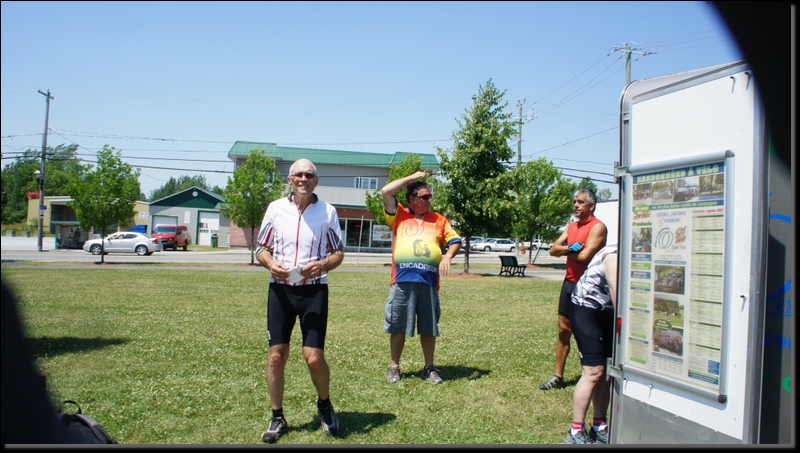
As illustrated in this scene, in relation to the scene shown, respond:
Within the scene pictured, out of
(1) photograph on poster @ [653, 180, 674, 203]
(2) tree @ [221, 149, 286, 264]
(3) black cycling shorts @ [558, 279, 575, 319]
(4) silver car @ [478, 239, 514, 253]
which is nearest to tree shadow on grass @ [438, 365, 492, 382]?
(3) black cycling shorts @ [558, 279, 575, 319]

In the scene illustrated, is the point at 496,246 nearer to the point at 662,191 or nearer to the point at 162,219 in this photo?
the point at 162,219

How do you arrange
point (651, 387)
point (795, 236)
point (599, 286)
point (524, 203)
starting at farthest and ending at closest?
point (524, 203) < point (599, 286) < point (651, 387) < point (795, 236)

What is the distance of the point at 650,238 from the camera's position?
346 centimetres

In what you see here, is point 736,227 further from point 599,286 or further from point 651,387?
point 599,286

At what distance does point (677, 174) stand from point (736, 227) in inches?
19.2

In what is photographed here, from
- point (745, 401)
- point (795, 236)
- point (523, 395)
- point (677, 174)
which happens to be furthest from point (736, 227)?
point (523, 395)

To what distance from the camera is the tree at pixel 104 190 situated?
87.3 feet

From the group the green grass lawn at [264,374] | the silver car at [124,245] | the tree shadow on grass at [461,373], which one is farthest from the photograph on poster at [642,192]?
the silver car at [124,245]

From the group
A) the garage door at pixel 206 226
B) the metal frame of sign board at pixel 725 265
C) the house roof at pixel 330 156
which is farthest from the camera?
the garage door at pixel 206 226

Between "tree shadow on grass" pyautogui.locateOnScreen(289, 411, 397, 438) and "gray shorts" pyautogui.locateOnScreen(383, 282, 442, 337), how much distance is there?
118 centimetres

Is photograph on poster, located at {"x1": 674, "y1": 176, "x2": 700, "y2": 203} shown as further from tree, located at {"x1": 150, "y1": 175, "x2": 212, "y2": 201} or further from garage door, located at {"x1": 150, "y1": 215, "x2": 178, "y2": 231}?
tree, located at {"x1": 150, "y1": 175, "x2": 212, "y2": 201}

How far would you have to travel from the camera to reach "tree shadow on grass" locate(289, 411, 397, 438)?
4453 mm

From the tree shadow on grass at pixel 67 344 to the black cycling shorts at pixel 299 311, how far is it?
3.80 meters

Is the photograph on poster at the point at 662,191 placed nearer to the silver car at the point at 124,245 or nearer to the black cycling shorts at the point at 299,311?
the black cycling shorts at the point at 299,311
